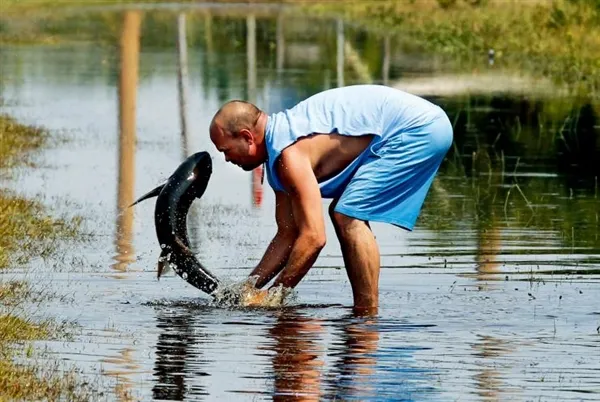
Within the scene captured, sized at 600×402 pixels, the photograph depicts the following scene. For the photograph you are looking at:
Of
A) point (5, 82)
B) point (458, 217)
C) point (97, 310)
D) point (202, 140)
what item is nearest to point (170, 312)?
point (97, 310)

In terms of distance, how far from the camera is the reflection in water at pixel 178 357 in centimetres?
812

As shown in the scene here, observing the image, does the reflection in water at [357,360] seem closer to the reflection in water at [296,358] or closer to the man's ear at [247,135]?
the reflection in water at [296,358]

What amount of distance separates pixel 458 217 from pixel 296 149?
16.0ft

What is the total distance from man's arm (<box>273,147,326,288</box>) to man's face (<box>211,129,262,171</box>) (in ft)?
0.57

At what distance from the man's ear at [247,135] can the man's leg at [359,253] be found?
0.67 meters

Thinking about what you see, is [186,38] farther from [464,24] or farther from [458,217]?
[458,217]

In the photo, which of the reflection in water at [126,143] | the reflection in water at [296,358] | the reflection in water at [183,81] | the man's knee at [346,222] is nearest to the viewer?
the reflection in water at [296,358]

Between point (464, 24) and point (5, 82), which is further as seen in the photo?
point (464, 24)

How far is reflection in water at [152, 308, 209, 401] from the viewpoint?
26.6 feet

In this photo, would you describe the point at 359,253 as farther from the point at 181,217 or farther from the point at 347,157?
the point at 181,217

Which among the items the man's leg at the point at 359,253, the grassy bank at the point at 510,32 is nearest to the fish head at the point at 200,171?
the man's leg at the point at 359,253

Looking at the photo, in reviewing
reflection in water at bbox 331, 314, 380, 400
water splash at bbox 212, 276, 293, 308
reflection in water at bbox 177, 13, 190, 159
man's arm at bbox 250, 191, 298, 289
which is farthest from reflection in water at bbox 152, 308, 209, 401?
reflection in water at bbox 177, 13, 190, 159

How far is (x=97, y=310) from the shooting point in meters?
10.4

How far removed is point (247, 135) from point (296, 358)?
152cm
